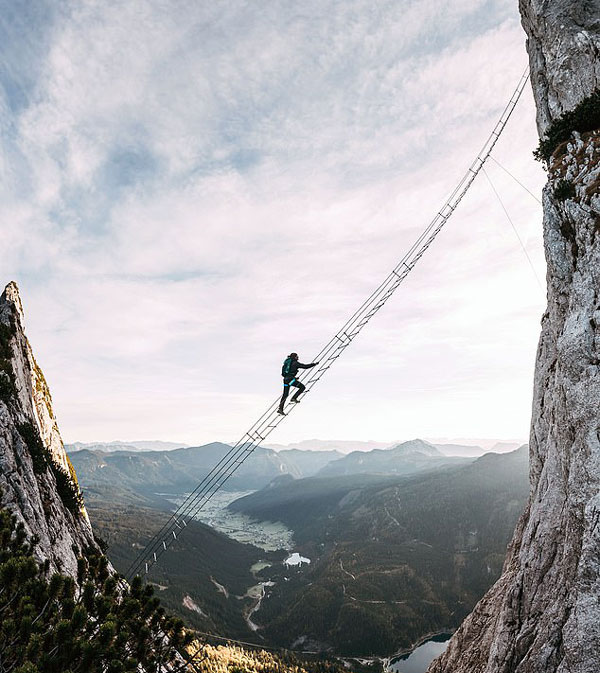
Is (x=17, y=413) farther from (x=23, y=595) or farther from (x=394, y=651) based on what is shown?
(x=394, y=651)

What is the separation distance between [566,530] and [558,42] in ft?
101

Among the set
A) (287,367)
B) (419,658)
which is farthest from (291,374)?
(419,658)

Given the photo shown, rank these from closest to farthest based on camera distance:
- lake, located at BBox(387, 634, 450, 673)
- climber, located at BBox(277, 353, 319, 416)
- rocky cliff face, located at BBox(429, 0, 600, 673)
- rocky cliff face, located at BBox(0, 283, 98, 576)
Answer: rocky cliff face, located at BBox(429, 0, 600, 673)
rocky cliff face, located at BBox(0, 283, 98, 576)
climber, located at BBox(277, 353, 319, 416)
lake, located at BBox(387, 634, 450, 673)

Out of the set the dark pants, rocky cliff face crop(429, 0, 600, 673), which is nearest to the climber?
the dark pants

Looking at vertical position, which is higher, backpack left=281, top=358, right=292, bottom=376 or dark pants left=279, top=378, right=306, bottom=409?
backpack left=281, top=358, right=292, bottom=376

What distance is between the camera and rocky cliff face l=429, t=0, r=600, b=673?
49.1 feet

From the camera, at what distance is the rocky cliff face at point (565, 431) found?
1497 centimetres

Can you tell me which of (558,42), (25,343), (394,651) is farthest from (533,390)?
(394,651)

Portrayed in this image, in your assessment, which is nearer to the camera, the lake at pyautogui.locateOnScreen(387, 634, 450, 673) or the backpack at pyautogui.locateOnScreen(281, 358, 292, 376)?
the backpack at pyautogui.locateOnScreen(281, 358, 292, 376)

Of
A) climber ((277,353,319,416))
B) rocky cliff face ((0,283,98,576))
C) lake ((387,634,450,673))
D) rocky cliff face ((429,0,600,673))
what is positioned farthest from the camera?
lake ((387,634,450,673))

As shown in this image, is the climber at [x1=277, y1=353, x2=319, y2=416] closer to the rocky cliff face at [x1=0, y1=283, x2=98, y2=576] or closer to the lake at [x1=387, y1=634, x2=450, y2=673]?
the rocky cliff face at [x1=0, y1=283, x2=98, y2=576]

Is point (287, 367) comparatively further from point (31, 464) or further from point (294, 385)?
point (31, 464)

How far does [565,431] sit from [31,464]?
2951 centimetres

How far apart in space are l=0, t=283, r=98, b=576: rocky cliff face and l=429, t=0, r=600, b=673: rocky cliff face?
20487 mm
